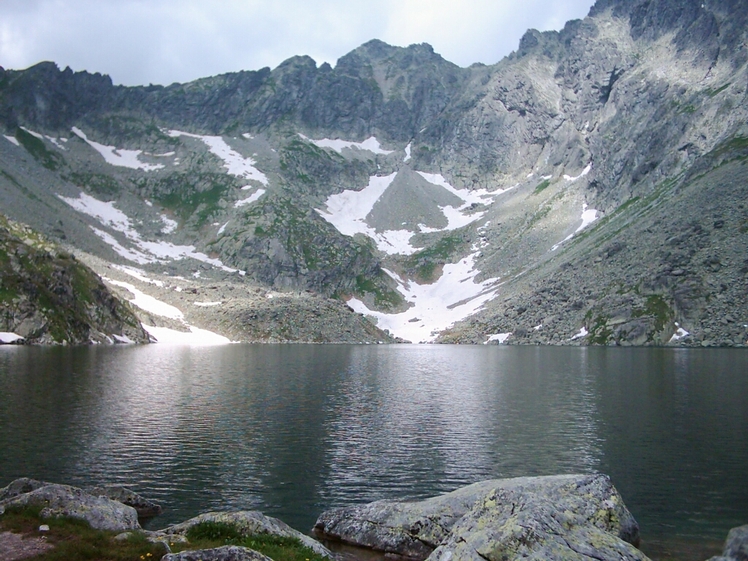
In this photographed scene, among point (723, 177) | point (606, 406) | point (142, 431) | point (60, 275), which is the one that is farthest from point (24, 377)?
point (723, 177)

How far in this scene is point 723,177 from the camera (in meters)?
139

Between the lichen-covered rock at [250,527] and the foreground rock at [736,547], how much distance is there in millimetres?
12249

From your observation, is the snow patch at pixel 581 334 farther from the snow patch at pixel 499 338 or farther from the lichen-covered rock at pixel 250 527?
the lichen-covered rock at pixel 250 527

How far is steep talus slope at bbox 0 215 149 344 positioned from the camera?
107 m

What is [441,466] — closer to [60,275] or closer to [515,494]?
[515,494]

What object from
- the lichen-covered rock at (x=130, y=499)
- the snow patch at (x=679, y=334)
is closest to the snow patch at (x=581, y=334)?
the snow patch at (x=679, y=334)

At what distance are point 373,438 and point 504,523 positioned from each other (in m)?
23.3

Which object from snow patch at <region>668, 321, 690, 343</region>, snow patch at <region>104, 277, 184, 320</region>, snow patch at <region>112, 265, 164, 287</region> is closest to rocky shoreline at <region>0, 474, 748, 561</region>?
snow patch at <region>668, 321, 690, 343</region>

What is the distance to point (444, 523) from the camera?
20.0m

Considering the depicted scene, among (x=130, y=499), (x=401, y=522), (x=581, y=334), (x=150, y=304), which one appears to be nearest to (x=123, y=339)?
(x=150, y=304)

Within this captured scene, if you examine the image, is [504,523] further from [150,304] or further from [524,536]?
[150,304]

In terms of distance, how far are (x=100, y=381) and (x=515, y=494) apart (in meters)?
53.3

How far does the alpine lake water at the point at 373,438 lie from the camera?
24.6 m

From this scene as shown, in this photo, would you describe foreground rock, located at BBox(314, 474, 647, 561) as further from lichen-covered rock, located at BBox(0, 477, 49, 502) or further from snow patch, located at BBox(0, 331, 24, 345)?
snow patch, located at BBox(0, 331, 24, 345)
